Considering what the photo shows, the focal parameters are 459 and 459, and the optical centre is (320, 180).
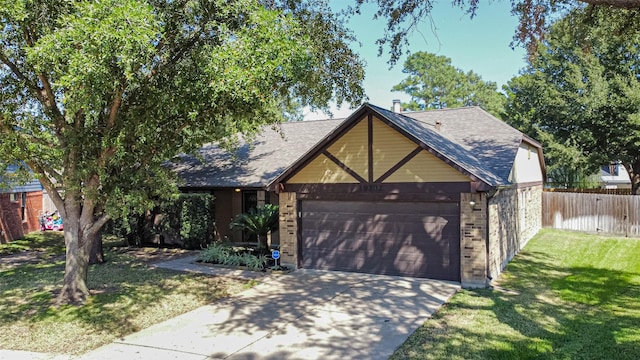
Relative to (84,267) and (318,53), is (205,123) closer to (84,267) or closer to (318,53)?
(318,53)

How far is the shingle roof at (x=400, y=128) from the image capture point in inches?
484

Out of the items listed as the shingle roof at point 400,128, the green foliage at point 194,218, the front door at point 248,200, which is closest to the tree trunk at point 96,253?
the green foliage at point 194,218

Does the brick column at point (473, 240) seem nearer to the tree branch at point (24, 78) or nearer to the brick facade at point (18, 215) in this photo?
the tree branch at point (24, 78)

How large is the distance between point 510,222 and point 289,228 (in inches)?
264

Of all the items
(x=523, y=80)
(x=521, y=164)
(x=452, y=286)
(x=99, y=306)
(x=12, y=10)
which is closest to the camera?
(x=12, y=10)

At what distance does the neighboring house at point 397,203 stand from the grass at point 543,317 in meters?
1.00

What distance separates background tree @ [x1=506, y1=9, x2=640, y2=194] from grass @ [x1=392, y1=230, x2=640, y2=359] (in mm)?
13564

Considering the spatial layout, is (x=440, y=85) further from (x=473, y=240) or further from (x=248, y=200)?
(x=473, y=240)

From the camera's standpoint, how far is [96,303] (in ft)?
31.1

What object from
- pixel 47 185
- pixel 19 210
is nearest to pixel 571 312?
pixel 47 185

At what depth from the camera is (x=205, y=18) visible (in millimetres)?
9430

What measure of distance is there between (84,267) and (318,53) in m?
7.09

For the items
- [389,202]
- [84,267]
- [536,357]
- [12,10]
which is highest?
[12,10]

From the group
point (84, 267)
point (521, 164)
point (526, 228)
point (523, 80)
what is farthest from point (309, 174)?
point (523, 80)
